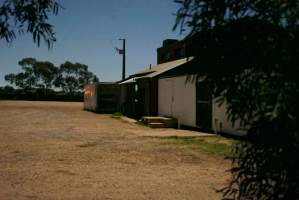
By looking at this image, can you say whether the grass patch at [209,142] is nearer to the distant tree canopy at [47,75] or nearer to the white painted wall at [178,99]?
the white painted wall at [178,99]

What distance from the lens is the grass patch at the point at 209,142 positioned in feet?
43.2

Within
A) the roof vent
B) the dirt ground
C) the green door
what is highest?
the roof vent

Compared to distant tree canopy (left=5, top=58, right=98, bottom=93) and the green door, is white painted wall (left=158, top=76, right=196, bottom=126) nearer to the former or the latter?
the green door

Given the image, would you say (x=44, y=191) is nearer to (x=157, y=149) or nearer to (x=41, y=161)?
(x=41, y=161)

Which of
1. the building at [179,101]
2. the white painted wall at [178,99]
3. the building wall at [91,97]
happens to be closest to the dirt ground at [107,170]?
the building at [179,101]

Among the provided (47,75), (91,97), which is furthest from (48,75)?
(91,97)

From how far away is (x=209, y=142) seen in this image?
50.0 feet

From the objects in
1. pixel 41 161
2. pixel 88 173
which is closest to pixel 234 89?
pixel 88 173

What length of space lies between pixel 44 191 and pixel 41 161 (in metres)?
3.36

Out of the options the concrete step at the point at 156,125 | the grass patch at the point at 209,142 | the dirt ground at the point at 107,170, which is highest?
the concrete step at the point at 156,125

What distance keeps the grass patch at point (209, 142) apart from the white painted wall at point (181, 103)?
139 centimetres

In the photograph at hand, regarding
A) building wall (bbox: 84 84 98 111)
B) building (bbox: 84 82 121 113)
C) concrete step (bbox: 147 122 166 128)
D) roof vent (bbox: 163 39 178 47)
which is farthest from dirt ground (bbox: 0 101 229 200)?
roof vent (bbox: 163 39 178 47)

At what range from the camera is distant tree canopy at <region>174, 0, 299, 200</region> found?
10.9 ft

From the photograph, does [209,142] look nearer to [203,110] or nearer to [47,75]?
[203,110]
